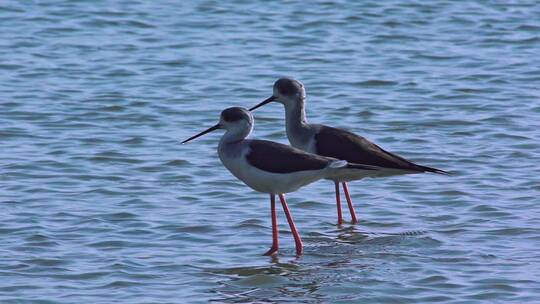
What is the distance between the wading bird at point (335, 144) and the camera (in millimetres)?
10094

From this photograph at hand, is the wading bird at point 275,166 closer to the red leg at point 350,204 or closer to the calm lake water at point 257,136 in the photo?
the calm lake water at point 257,136

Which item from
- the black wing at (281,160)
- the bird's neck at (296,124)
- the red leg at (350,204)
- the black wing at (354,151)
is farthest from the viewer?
the bird's neck at (296,124)

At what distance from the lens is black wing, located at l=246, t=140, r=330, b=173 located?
9.45 meters

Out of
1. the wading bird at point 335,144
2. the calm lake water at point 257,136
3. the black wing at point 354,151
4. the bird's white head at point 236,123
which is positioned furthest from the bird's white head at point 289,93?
Result: the bird's white head at point 236,123

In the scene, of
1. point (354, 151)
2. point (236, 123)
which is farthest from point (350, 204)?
point (236, 123)

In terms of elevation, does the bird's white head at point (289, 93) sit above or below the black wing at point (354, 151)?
above

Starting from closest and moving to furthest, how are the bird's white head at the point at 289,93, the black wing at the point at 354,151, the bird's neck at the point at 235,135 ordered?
the bird's neck at the point at 235,135 → the black wing at the point at 354,151 → the bird's white head at the point at 289,93

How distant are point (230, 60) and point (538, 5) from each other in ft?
19.4

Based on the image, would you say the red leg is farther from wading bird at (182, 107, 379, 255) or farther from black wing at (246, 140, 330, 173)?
black wing at (246, 140, 330, 173)

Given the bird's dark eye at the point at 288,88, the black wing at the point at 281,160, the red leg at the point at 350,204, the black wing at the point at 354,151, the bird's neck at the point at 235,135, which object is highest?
the bird's dark eye at the point at 288,88

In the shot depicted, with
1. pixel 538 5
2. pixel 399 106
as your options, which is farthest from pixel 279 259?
pixel 538 5

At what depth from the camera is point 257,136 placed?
1319cm

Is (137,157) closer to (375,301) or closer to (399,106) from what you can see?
(399,106)

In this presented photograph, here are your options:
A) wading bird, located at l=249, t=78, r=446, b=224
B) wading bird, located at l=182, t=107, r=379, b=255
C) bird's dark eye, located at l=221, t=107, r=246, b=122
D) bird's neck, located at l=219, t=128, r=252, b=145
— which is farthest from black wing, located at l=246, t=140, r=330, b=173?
wading bird, located at l=249, t=78, r=446, b=224
